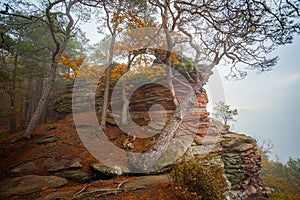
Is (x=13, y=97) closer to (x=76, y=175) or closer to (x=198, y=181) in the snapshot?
(x=76, y=175)

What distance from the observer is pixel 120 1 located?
7.00 meters

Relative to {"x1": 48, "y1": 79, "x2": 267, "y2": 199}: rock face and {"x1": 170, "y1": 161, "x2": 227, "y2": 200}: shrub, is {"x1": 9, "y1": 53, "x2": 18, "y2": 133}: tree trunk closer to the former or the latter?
{"x1": 48, "y1": 79, "x2": 267, "y2": 199}: rock face

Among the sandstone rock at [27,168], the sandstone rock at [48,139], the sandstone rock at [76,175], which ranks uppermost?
the sandstone rock at [48,139]

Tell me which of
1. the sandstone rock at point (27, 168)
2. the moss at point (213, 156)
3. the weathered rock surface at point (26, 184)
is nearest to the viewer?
the weathered rock surface at point (26, 184)

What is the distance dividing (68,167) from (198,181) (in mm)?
4270

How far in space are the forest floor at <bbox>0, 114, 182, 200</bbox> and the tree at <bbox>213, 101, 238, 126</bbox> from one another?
29.7 ft

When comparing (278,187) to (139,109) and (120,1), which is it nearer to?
(139,109)

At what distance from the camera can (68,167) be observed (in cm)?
446

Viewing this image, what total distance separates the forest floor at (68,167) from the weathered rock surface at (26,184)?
0.32 feet

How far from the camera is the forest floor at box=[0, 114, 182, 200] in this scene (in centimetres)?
287

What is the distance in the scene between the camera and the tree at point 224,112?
12.3 m

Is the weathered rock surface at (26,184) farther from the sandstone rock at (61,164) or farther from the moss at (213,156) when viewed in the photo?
the moss at (213,156)

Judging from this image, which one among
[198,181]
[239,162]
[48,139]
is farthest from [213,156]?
[48,139]

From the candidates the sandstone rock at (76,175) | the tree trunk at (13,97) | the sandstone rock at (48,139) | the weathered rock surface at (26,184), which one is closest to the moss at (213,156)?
the sandstone rock at (76,175)
